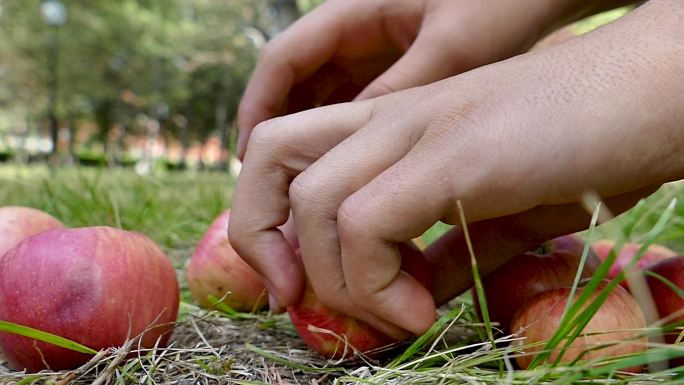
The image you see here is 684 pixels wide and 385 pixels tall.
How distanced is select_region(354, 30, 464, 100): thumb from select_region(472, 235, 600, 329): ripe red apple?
503mm

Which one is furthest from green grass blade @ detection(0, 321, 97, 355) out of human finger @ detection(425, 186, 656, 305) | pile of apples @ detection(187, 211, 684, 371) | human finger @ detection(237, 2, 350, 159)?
human finger @ detection(237, 2, 350, 159)

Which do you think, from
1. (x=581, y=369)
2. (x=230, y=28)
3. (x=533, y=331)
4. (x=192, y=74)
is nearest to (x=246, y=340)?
(x=533, y=331)

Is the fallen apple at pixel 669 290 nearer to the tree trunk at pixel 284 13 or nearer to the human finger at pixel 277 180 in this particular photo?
the human finger at pixel 277 180

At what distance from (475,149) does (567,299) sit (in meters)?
0.33

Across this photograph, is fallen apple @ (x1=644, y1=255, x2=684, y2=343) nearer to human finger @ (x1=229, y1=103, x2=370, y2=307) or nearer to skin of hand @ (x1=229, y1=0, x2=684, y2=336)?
skin of hand @ (x1=229, y1=0, x2=684, y2=336)

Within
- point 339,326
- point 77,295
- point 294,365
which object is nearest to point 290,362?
point 294,365

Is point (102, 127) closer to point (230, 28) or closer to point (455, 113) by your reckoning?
point (230, 28)

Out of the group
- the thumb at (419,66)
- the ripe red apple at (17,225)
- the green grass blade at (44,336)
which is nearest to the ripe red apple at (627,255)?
the thumb at (419,66)

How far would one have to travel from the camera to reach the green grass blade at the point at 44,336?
953mm

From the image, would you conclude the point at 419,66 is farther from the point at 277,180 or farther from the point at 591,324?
the point at 591,324

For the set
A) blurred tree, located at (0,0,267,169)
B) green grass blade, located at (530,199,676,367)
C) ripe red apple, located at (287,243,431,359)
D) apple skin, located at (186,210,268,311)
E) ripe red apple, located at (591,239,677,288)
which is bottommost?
blurred tree, located at (0,0,267,169)

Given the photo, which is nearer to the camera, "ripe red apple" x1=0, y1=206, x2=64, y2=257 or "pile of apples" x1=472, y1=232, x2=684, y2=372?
"pile of apples" x1=472, y1=232, x2=684, y2=372

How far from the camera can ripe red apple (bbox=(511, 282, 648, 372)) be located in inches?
37.8

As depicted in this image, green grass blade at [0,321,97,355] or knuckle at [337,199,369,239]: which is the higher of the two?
knuckle at [337,199,369,239]
